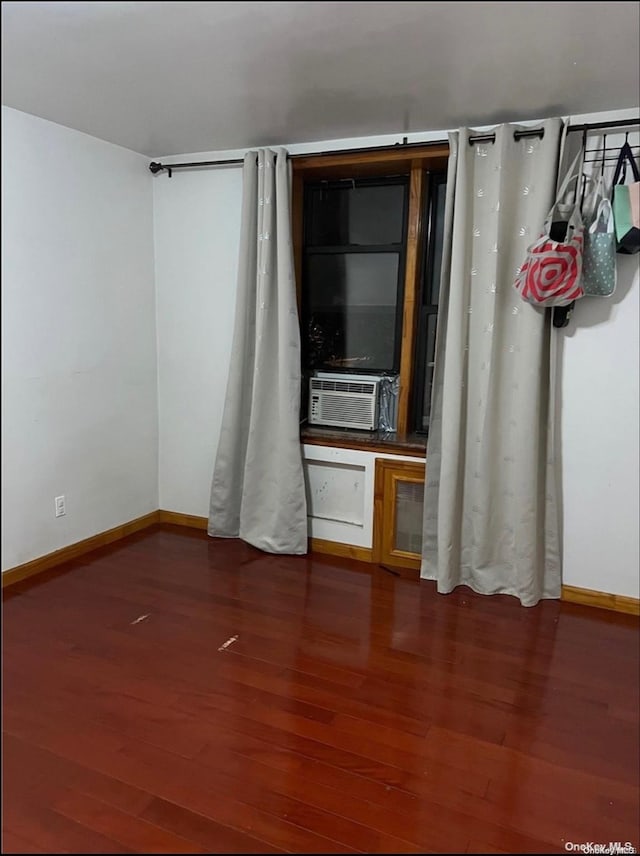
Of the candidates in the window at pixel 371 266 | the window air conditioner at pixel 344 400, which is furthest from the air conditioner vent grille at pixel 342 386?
the window at pixel 371 266

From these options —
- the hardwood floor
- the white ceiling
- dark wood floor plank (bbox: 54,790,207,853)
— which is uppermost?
the white ceiling

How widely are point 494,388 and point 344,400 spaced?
87cm

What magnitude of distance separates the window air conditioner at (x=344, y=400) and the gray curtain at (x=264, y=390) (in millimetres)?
246

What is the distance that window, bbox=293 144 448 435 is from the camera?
3041 mm

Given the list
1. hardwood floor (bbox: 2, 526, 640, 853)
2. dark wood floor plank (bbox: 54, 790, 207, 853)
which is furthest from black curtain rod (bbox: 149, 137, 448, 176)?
dark wood floor plank (bbox: 54, 790, 207, 853)

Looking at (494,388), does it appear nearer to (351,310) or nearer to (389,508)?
(389,508)

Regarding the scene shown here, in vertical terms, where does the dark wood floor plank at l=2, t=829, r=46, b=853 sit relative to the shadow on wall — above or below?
below

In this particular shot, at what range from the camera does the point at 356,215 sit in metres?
3.28

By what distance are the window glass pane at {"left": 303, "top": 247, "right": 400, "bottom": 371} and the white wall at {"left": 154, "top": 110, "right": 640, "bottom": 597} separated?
475 mm

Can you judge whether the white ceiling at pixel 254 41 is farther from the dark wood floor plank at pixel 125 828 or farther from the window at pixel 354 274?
the window at pixel 354 274

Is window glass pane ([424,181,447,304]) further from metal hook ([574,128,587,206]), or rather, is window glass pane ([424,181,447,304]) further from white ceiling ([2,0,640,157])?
white ceiling ([2,0,640,157])

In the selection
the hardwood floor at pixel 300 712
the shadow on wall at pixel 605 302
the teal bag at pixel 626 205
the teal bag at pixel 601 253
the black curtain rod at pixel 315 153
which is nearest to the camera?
the hardwood floor at pixel 300 712

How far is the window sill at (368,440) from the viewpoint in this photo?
302cm

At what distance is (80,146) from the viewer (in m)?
1.30
